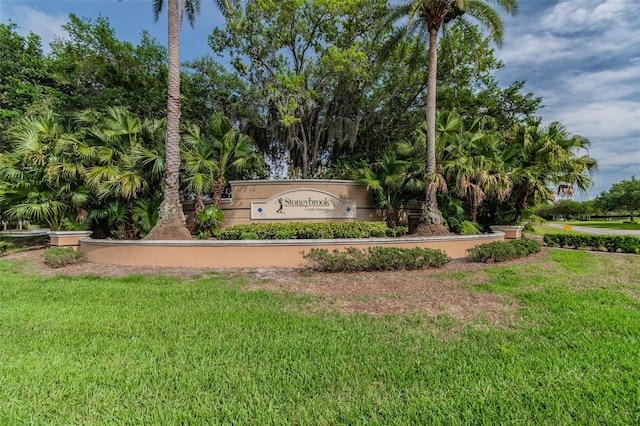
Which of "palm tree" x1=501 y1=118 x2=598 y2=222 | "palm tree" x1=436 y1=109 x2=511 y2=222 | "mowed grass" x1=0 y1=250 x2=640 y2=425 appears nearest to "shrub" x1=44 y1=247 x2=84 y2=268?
"mowed grass" x1=0 y1=250 x2=640 y2=425

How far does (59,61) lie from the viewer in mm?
14547

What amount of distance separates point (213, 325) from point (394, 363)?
230cm

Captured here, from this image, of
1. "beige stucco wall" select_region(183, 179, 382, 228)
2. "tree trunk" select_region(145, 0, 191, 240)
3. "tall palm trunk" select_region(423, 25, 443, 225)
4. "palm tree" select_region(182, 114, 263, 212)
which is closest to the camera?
"tree trunk" select_region(145, 0, 191, 240)

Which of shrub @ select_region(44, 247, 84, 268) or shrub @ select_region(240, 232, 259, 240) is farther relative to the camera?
shrub @ select_region(240, 232, 259, 240)

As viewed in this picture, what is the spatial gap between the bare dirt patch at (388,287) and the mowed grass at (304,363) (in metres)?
0.36

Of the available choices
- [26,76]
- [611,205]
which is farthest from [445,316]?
[611,205]

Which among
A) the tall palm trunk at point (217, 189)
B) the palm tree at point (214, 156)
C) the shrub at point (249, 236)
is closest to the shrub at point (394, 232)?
the shrub at point (249, 236)

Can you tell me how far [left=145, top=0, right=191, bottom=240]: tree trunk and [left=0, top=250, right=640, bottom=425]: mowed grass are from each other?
406 cm

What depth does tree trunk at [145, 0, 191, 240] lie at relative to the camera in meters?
9.05

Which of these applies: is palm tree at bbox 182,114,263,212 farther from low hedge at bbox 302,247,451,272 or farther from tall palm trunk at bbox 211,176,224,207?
low hedge at bbox 302,247,451,272

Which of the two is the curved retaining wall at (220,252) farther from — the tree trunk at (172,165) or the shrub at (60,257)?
the shrub at (60,257)

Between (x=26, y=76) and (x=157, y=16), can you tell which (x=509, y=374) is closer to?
(x=157, y=16)

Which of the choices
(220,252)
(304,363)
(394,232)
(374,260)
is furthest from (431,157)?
(304,363)

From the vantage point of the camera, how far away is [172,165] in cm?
951
